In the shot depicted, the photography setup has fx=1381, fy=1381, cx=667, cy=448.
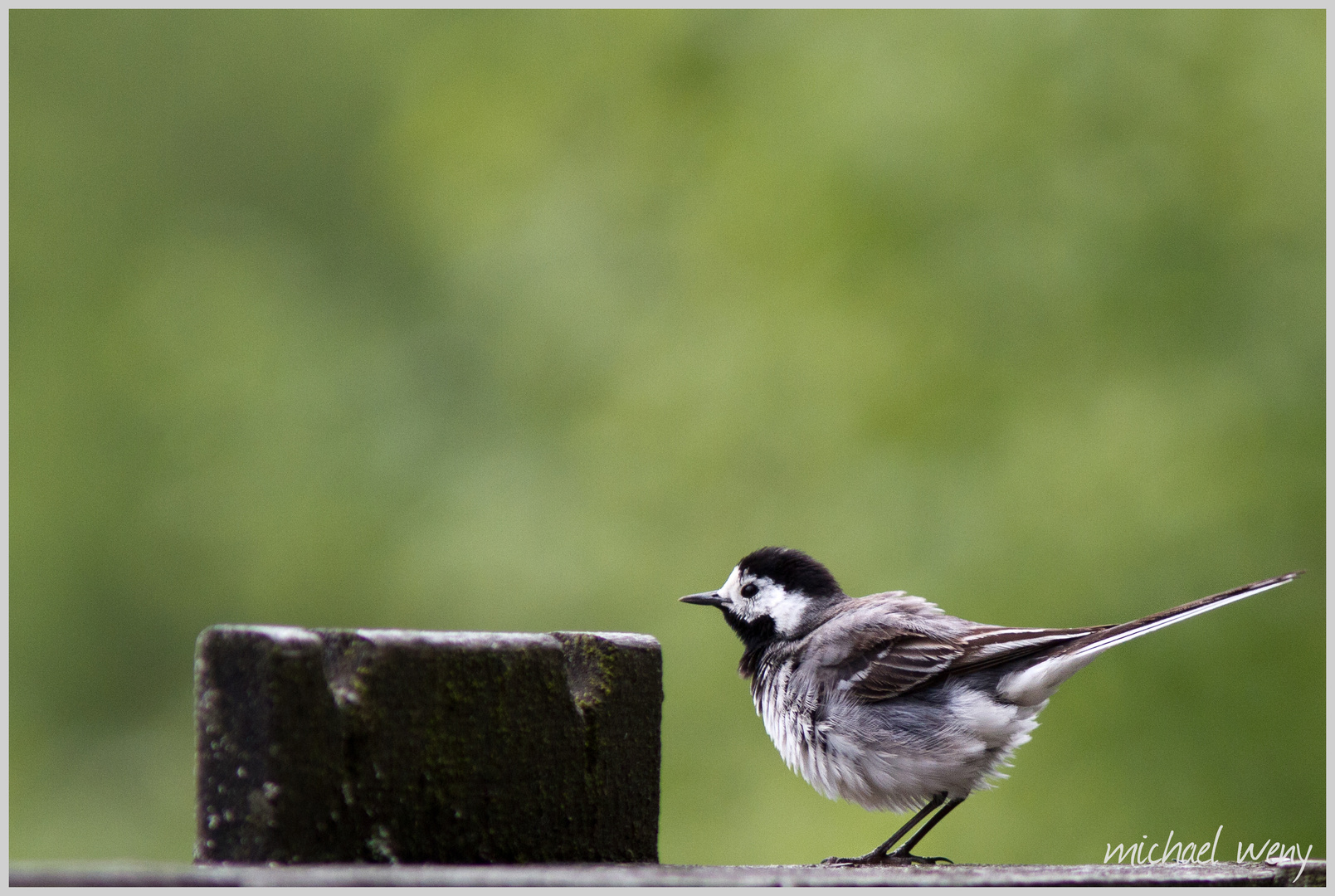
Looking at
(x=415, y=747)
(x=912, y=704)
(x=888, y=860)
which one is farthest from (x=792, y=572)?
(x=415, y=747)

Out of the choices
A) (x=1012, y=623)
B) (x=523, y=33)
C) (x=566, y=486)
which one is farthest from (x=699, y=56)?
(x=1012, y=623)

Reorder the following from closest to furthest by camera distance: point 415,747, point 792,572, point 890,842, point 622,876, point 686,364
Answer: point 622,876
point 415,747
point 890,842
point 792,572
point 686,364

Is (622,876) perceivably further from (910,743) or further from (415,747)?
(910,743)

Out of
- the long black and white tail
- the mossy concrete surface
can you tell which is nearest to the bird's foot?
the long black and white tail

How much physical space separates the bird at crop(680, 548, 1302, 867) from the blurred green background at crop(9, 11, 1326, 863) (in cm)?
381

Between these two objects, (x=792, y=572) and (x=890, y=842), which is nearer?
(x=890, y=842)

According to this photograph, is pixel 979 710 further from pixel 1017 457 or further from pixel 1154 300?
pixel 1154 300

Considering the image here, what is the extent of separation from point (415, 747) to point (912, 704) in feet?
9.38

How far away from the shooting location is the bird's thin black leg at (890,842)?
18.3 ft

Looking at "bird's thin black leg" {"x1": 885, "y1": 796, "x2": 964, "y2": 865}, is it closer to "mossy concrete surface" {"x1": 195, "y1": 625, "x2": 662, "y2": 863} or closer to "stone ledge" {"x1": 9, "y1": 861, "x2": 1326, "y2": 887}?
"stone ledge" {"x1": 9, "y1": 861, "x2": 1326, "y2": 887}

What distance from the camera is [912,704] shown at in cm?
578

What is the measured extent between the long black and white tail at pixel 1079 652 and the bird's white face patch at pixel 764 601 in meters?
1.21

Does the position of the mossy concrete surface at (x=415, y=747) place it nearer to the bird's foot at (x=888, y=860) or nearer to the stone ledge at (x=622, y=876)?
the stone ledge at (x=622, y=876)
